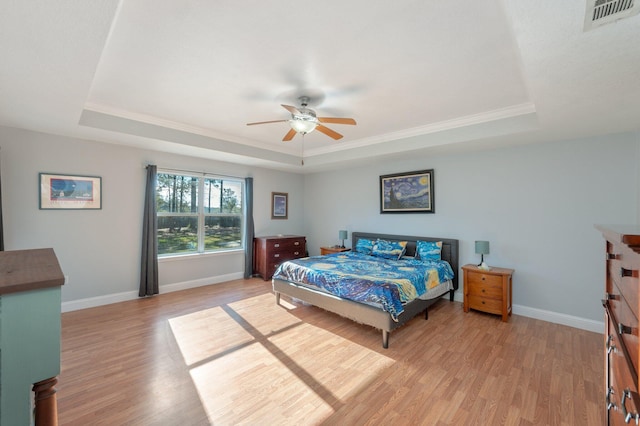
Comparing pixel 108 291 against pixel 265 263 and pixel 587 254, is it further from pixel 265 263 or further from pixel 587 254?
pixel 587 254

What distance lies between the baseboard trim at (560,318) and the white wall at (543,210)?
0.06 feet

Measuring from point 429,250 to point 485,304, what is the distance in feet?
3.46

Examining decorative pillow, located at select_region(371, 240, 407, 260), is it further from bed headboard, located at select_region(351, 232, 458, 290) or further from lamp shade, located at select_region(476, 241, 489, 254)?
lamp shade, located at select_region(476, 241, 489, 254)

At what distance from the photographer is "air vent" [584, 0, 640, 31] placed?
54.2 inches

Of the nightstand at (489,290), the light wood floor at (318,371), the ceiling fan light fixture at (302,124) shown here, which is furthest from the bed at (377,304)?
the ceiling fan light fixture at (302,124)

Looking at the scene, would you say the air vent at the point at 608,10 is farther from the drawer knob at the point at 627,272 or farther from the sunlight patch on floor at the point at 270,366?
the sunlight patch on floor at the point at 270,366

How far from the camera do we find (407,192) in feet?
16.1

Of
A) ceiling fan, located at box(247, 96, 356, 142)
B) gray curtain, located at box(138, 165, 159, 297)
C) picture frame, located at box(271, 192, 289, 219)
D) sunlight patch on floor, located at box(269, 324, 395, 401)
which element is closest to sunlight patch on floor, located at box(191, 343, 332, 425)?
sunlight patch on floor, located at box(269, 324, 395, 401)

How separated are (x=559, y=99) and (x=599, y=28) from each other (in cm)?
99

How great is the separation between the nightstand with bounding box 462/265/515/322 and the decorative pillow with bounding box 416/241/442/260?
49 centimetres

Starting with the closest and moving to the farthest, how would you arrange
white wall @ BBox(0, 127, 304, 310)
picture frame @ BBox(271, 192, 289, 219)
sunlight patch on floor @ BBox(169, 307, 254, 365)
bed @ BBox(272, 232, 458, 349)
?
sunlight patch on floor @ BBox(169, 307, 254, 365), bed @ BBox(272, 232, 458, 349), white wall @ BBox(0, 127, 304, 310), picture frame @ BBox(271, 192, 289, 219)

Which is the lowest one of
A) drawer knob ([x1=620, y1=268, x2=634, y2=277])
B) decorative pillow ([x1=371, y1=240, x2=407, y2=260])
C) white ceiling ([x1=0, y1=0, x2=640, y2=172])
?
decorative pillow ([x1=371, y1=240, x2=407, y2=260])

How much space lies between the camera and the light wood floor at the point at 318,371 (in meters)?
1.94

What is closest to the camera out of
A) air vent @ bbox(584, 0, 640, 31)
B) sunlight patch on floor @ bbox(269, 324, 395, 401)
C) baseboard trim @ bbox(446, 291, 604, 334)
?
air vent @ bbox(584, 0, 640, 31)
